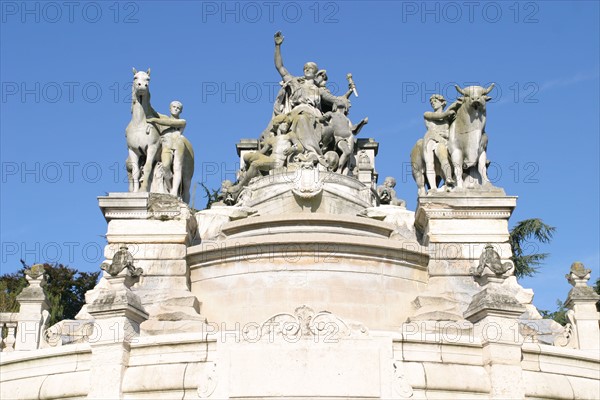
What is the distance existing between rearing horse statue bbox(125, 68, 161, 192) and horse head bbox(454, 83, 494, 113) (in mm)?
8256

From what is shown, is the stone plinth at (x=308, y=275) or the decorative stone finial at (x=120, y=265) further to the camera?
the stone plinth at (x=308, y=275)

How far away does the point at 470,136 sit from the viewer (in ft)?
70.6

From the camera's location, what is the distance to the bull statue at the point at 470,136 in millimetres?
21484

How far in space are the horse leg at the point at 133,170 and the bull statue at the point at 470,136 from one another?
8311 mm

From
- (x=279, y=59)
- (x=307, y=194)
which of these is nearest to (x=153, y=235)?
(x=307, y=194)

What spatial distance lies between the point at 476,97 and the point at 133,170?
30.3ft

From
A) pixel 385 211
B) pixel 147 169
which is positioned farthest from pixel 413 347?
pixel 147 169

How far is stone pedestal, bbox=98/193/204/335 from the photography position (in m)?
19.1

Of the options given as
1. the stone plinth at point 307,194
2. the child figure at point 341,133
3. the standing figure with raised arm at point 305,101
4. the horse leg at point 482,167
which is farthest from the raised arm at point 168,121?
the horse leg at point 482,167

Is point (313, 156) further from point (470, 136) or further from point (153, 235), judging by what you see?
point (153, 235)

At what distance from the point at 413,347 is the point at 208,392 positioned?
3.12m

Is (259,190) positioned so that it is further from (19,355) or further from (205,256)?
(19,355)

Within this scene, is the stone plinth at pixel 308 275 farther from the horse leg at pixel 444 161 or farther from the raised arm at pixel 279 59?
the raised arm at pixel 279 59

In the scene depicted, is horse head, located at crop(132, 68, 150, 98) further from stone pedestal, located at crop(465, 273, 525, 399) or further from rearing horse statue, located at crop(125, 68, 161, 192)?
stone pedestal, located at crop(465, 273, 525, 399)
